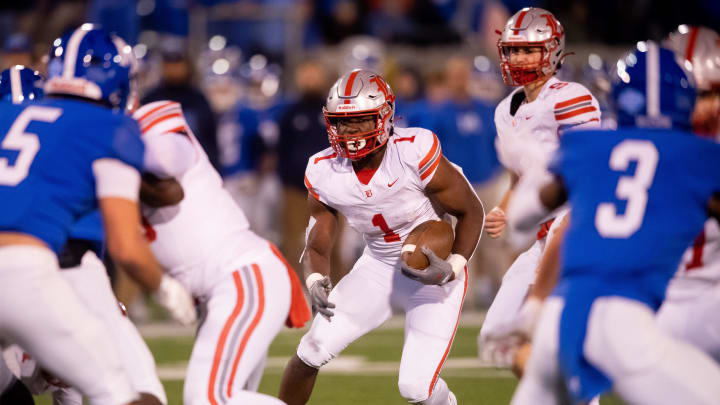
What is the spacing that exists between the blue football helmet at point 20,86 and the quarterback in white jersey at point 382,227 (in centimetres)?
128

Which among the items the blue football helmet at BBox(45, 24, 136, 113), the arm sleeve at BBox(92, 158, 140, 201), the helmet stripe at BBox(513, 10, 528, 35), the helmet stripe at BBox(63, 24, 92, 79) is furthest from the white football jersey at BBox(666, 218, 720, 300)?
the helmet stripe at BBox(63, 24, 92, 79)

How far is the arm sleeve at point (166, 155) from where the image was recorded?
136 inches

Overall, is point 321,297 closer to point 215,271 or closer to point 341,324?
point 341,324

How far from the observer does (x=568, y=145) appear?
3.16 metres

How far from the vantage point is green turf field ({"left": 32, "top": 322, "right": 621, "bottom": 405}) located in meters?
5.86

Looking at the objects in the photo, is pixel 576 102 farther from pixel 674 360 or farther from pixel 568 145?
pixel 674 360

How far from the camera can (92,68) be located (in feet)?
11.7

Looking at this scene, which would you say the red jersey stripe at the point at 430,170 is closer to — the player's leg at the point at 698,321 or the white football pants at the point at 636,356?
the player's leg at the point at 698,321

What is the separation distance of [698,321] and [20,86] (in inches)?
120

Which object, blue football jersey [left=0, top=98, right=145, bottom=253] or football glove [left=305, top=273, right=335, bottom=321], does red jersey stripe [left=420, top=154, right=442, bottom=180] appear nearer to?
football glove [left=305, top=273, right=335, bottom=321]

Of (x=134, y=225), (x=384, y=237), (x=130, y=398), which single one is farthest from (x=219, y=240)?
(x=384, y=237)

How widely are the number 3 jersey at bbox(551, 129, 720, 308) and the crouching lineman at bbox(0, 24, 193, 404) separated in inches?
54.1

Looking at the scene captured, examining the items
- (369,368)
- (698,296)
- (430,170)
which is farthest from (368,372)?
(698,296)

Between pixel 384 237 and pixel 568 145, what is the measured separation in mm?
1670
